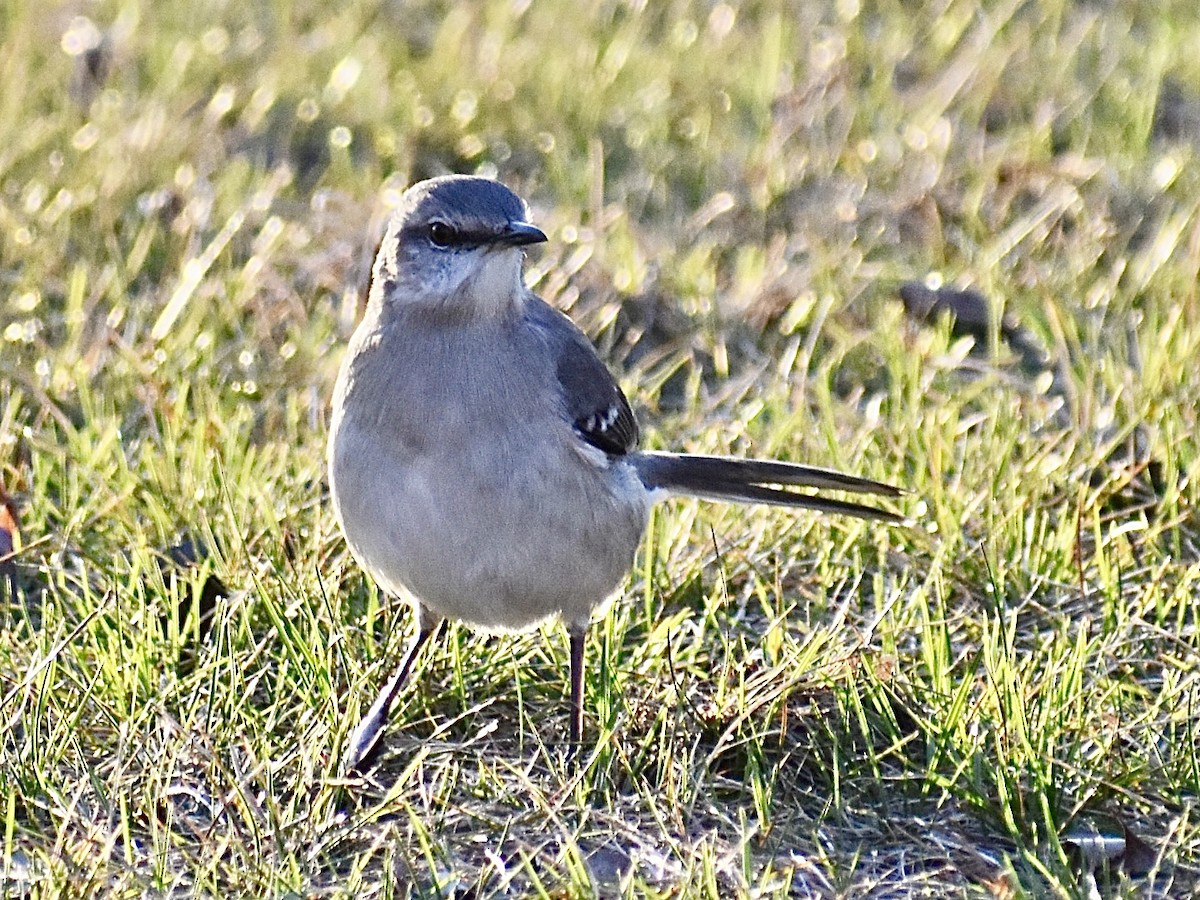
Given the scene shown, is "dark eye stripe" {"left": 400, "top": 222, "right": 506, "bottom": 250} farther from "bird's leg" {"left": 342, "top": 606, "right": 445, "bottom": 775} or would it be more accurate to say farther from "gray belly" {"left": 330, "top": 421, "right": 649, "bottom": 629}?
"bird's leg" {"left": 342, "top": 606, "right": 445, "bottom": 775}

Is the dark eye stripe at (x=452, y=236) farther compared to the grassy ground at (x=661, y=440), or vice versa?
the dark eye stripe at (x=452, y=236)

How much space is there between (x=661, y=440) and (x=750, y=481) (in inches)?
35.3

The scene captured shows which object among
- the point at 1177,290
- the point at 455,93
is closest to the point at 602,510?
the point at 1177,290

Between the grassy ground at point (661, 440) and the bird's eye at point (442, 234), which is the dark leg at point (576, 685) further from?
the bird's eye at point (442, 234)

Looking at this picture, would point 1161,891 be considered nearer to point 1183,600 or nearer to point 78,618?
point 1183,600

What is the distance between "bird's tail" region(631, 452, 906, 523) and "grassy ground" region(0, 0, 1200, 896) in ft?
0.59

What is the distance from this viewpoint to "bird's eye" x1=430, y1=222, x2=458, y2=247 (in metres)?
4.42

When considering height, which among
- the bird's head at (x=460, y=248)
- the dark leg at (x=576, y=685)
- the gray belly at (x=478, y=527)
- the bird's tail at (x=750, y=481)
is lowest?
the dark leg at (x=576, y=685)

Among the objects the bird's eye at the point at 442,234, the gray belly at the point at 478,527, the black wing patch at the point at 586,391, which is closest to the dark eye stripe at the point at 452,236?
the bird's eye at the point at 442,234

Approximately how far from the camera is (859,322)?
6520mm

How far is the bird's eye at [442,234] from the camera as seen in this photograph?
442cm

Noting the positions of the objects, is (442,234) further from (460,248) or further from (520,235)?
(520,235)

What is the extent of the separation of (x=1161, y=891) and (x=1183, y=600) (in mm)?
1100

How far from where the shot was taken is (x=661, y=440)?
574 centimetres
